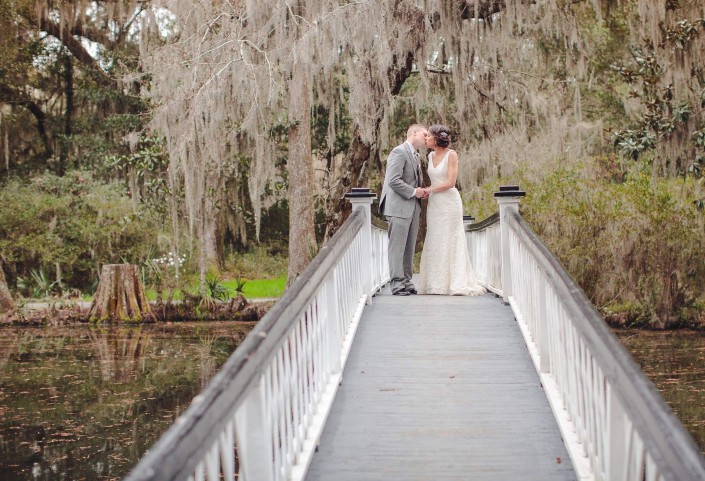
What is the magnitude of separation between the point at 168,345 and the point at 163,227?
820 cm

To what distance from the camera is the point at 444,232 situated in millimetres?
8812

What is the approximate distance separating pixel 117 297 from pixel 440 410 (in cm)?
1308

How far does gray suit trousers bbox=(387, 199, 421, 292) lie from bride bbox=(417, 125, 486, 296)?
141 mm

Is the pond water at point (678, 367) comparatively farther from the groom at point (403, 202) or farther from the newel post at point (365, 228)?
the newel post at point (365, 228)

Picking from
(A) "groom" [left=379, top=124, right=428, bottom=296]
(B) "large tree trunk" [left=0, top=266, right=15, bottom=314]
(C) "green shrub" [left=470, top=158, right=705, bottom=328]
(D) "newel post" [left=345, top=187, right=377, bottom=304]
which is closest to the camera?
(D) "newel post" [left=345, top=187, right=377, bottom=304]

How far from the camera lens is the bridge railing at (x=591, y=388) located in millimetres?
2572

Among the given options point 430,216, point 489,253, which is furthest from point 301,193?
point 430,216

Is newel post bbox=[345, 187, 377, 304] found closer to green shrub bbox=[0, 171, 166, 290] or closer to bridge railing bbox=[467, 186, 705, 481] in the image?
bridge railing bbox=[467, 186, 705, 481]

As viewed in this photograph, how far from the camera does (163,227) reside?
885 inches

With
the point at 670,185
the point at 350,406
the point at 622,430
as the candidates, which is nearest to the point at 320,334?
the point at 350,406

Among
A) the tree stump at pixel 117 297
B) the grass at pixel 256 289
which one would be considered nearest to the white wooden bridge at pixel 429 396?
the tree stump at pixel 117 297

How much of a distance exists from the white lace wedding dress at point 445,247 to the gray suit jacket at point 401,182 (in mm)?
189

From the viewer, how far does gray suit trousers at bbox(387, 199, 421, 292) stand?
868cm

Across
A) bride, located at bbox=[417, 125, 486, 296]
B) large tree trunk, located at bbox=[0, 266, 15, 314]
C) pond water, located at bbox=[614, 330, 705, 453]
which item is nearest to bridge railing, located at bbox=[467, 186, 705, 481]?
bride, located at bbox=[417, 125, 486, 296]
